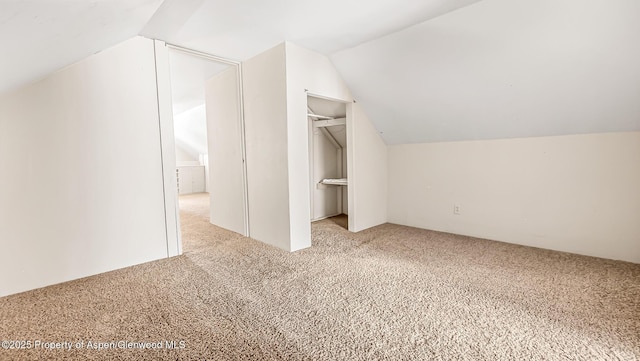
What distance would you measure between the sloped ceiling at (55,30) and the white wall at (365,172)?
7.89ft

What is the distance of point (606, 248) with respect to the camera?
8.30 ft

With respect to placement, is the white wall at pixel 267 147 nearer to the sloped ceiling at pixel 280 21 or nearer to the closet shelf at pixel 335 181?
the sloped ceiling at pixel 280 21

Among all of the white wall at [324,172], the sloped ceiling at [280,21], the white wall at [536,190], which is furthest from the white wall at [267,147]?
the white wall at [536,190]

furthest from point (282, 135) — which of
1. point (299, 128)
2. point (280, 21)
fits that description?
point (280, 21)

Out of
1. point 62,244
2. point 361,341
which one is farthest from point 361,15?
point 62,244

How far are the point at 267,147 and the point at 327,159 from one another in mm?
1538

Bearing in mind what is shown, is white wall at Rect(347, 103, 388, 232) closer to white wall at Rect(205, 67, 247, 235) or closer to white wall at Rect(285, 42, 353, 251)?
white wall at Rect(285, 42, 353, 251)

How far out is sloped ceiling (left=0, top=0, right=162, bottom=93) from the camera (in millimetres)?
1027

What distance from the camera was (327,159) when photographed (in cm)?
440

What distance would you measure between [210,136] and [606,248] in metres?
4.60

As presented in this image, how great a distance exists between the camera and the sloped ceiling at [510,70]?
1944mm

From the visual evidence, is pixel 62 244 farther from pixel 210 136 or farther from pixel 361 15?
pixel 361 15

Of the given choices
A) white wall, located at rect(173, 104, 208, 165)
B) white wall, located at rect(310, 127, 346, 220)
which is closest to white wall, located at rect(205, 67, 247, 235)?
white wall, located at rect(310, 127, 346, 220)

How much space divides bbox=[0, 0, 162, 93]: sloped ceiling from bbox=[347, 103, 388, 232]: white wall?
2.40 meters
